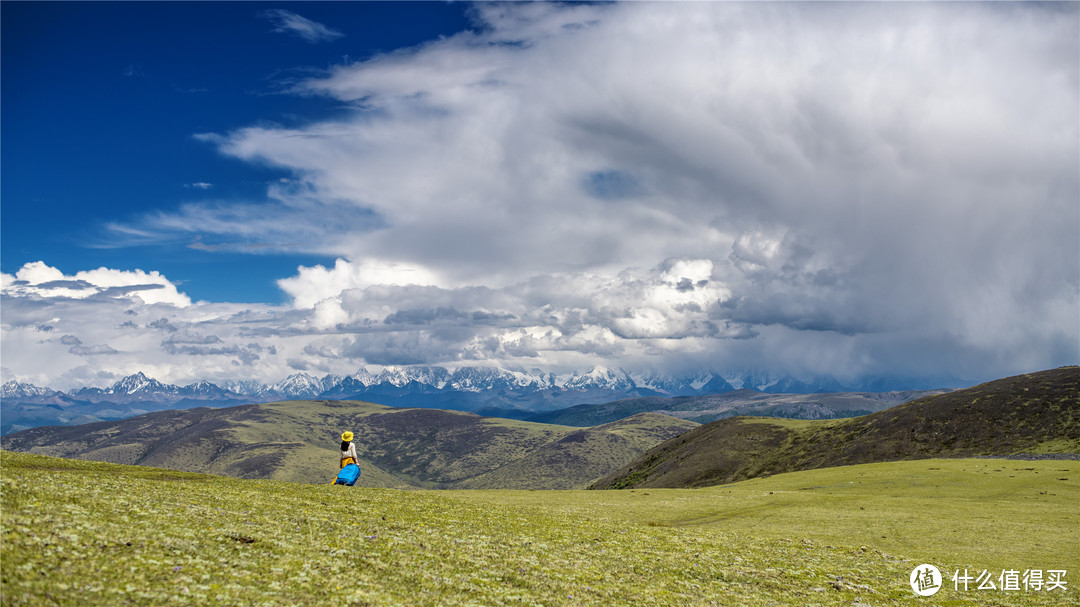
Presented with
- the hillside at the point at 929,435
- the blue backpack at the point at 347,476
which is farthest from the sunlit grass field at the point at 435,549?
the hillside at the point at 929,435

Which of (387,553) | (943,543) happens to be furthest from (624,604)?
(943,543)

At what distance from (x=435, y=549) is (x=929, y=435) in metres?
174

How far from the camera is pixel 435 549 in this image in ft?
79.5

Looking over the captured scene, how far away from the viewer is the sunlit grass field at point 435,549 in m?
15.9

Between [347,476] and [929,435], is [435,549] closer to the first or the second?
[347,476]

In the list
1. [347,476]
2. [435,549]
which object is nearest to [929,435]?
[347,476]

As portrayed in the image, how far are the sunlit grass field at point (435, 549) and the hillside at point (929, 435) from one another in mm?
112121

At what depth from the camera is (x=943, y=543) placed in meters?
38.2

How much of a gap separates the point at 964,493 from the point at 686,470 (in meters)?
123

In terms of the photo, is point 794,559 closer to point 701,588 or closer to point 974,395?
point 701,588

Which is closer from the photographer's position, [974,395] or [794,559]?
[794,559]

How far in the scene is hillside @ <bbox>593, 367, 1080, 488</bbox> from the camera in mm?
141250

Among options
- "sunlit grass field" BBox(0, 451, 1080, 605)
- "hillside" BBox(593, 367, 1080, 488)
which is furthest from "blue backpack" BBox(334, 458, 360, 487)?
"hillside" BBox(593, 367, 1080, 488)

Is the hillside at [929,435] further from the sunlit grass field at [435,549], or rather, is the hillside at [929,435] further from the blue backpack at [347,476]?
the blue backpack at [347,476]
